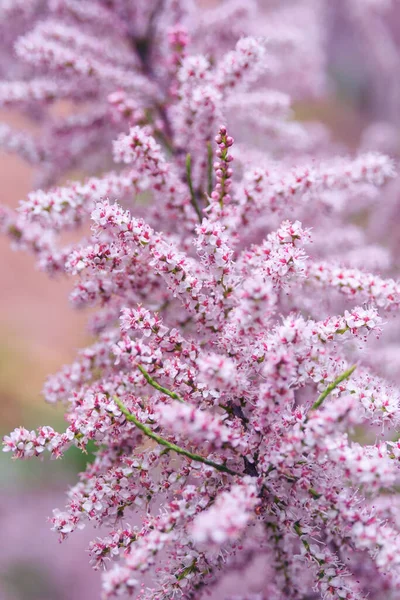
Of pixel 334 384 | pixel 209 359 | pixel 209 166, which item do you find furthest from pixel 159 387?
pixel 209 166

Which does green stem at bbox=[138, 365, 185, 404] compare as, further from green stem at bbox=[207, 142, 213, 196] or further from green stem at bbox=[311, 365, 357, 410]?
green stem at bbox=[207, 142, 213, 196]

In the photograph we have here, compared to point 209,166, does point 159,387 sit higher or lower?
A: lower

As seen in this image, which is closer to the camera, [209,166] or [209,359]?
[209,359]

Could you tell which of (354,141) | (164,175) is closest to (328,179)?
(164,175)

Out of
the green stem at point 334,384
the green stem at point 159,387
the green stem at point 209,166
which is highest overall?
the green stem at point 209,166

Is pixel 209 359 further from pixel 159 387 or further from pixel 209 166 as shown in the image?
pixel 209 166

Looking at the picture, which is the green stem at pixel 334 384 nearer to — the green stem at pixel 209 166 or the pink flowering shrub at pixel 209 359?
the pink flowering shrub at pixel 209 359

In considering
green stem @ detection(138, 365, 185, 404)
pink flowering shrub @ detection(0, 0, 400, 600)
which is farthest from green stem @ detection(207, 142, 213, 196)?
green stem @ detection(138, 365, 185, 404)

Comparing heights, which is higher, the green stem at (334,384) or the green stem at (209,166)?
the green stem at (209,166)

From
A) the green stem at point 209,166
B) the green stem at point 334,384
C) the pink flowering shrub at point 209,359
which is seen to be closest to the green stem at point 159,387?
the pink flowering shrub at point 209,359
